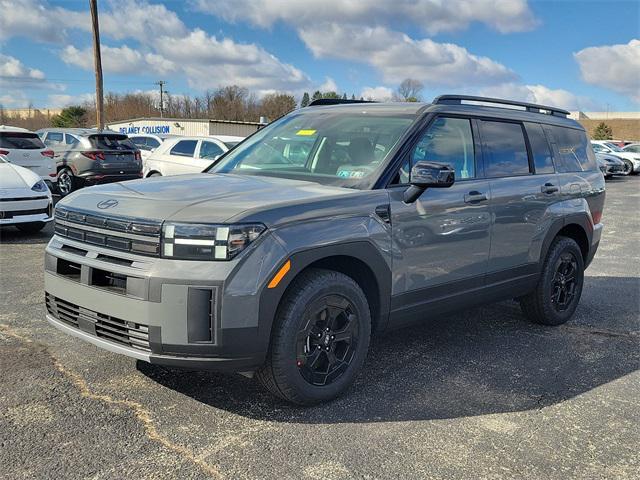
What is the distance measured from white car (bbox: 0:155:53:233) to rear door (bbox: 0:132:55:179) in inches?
134

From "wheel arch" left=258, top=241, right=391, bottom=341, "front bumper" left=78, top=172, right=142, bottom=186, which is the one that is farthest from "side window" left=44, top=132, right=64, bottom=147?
"wheel arch" left=258, top=241, right=391, bottom=341

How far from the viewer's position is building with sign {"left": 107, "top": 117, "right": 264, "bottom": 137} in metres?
48.0

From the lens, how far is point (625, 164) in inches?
1159

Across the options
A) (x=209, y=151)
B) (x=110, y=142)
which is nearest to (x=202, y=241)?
(x=209, y=151)

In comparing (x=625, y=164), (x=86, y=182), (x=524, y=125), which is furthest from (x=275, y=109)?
(x=524, y=125)

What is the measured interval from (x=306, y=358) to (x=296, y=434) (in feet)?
1.41

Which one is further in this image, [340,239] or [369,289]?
[369,289]

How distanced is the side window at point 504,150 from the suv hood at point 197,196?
1521mm

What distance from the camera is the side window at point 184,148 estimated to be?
43.0ft

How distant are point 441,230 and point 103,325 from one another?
221 cm

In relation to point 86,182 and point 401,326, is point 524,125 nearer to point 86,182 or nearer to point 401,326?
point 401,326

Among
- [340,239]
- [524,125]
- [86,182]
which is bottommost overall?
[86,182]

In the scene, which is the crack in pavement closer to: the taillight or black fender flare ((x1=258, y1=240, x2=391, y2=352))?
black fender flare ((x1=258, y1=240, x2=391, y2=352))

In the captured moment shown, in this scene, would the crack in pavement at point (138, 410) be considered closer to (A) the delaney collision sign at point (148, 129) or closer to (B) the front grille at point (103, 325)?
(B) the front grille at point (103, 325)
